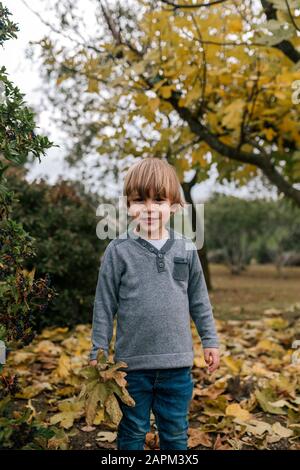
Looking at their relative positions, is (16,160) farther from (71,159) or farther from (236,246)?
(236,246)

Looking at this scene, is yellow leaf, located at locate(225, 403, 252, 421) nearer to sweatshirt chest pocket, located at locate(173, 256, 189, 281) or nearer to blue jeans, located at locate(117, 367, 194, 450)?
blue jeans, located at locate(117, 367, 194, 450)

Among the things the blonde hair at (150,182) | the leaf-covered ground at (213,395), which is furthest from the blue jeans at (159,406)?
the blonde hair at (150,182)

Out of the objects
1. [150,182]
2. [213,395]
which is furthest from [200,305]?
[213,395]

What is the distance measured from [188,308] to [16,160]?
2.94 feet

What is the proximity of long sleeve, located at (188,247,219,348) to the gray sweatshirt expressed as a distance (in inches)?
1.4

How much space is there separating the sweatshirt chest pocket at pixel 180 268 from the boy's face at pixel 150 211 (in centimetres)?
15

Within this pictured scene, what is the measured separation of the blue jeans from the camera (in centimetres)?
209

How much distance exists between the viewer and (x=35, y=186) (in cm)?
556

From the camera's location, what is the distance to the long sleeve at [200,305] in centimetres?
223

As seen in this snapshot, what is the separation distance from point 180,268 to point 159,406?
0.55 metres

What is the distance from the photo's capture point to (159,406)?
215 centimetres

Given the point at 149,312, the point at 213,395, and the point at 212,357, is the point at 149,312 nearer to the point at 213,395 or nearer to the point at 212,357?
the point at 212,357

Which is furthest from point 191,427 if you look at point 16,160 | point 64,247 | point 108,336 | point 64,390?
point 64,247

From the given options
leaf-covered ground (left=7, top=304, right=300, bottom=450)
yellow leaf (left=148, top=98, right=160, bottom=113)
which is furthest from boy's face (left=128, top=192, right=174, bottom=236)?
yellow leaf (left=148, top=98, right=160, bottom=113)
